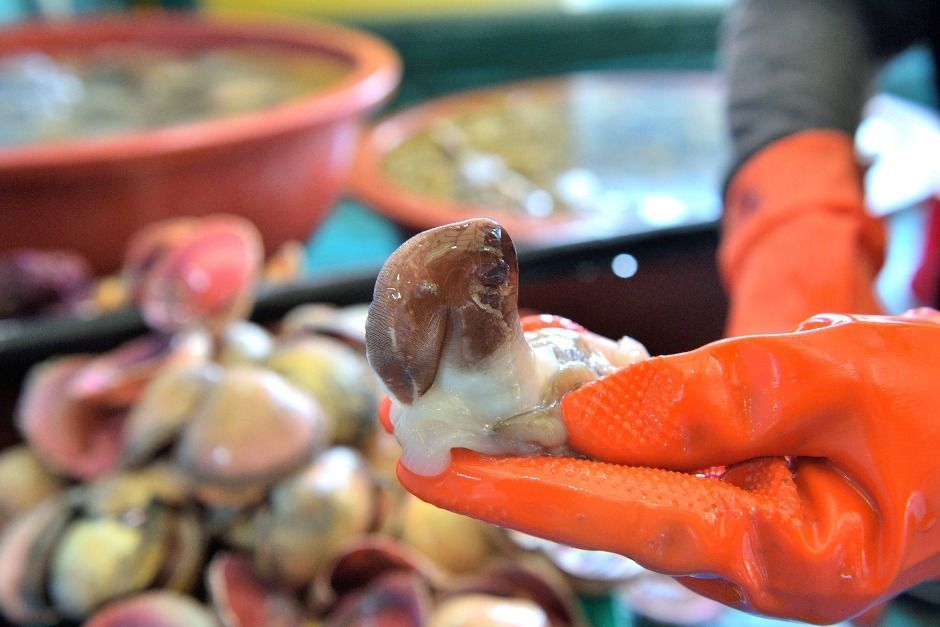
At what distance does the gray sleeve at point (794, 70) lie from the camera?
1.64ft

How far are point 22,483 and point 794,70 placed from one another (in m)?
0.59

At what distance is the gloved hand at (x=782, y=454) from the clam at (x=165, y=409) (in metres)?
0.32

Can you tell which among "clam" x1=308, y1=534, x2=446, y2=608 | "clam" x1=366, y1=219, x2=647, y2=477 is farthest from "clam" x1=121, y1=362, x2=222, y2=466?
"clam" x1=366, y1=219, x2=647, y2=477

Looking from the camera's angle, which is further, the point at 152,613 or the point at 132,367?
the point at 132,367

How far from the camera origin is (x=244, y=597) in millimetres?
458

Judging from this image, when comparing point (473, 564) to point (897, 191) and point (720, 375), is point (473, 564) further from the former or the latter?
point (897, 191)

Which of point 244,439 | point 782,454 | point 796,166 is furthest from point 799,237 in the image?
point 244,439

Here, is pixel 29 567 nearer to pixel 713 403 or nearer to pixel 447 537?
pixel 447 537

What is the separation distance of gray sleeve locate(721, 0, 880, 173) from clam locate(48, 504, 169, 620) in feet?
1.44

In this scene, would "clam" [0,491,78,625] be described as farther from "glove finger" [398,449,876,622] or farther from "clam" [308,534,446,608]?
"glove finger" [398,449,876,622]

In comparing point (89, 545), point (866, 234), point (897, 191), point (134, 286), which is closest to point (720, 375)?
point (866, 234)

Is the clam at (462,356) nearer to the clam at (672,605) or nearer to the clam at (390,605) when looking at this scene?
the clam at (390,605)

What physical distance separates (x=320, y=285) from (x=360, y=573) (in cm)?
26

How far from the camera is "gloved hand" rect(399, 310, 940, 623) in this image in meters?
0.21
